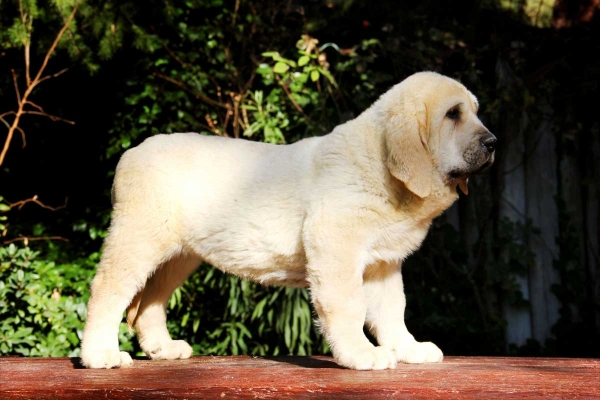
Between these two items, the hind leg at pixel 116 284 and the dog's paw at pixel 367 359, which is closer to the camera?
the dog's paw at pixel 367 359

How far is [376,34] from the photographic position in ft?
22.5

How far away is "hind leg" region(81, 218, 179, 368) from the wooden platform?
132 millimetres

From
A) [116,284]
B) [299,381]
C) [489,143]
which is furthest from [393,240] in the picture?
[116,284]

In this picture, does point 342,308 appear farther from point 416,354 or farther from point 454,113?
point 454,113

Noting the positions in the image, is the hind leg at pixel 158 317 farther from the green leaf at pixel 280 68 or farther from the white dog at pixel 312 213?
the green leaf at pixel 280 68

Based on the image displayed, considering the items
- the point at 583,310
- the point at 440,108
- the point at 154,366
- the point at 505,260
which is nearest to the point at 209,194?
the point at 154,366

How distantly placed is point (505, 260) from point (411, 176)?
11.2 feet

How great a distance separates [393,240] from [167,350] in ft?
4.60

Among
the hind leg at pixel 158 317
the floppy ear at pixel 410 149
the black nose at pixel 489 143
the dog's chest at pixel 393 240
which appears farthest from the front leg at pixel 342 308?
the hind leg at pixel 158 317

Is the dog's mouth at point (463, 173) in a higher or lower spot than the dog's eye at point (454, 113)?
Result: lower

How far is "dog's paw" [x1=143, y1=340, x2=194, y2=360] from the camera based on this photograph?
3936 mm

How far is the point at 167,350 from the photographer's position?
395 cm

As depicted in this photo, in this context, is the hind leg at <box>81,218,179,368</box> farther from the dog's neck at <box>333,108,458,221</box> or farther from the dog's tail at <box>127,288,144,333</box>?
the dog's neck at <box>333,108,458,221</box>

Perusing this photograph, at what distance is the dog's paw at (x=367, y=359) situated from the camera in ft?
10.7
